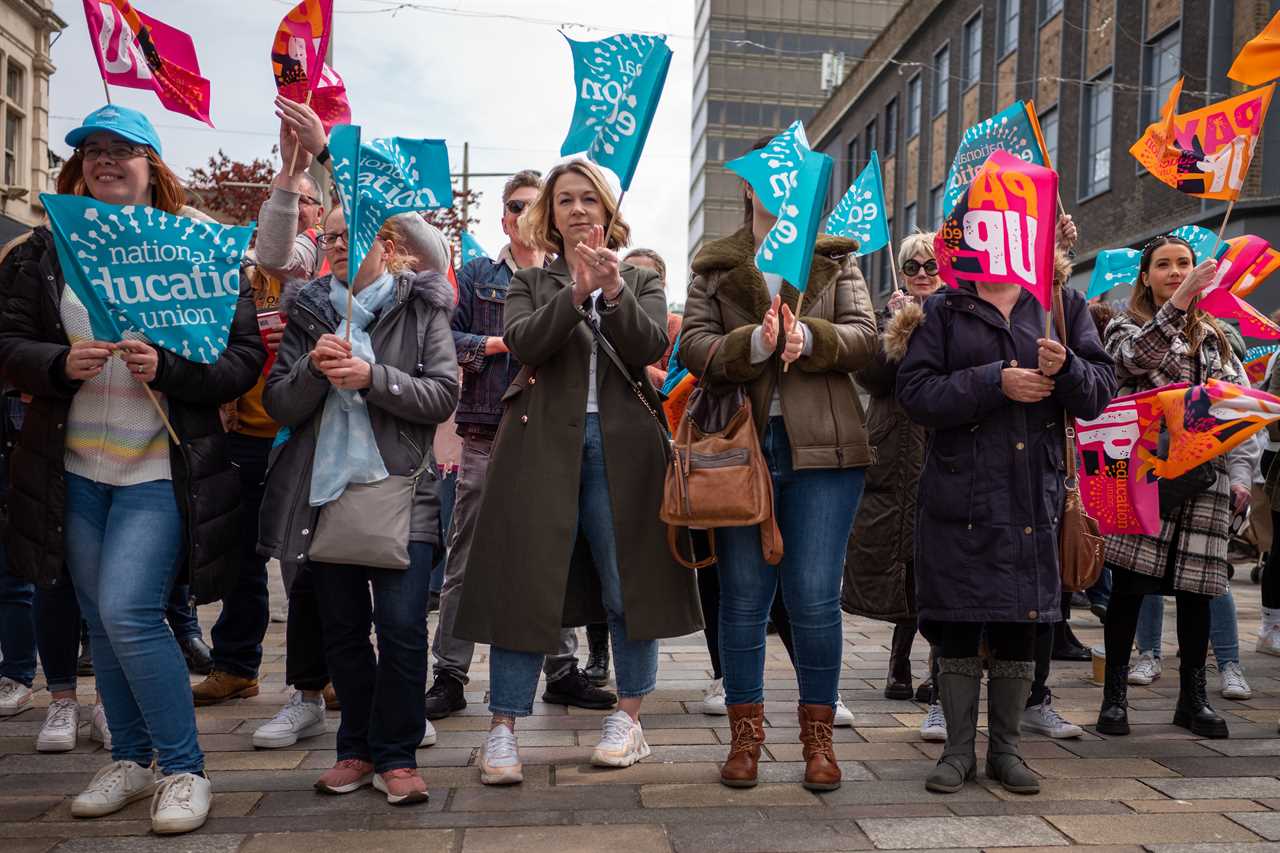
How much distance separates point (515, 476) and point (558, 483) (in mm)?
152

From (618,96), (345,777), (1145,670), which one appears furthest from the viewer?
(1145,670)

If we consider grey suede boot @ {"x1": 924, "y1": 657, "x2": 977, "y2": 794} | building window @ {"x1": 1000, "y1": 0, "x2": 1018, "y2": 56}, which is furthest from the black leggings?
building window @ {"x1": 1000, "y1": 0, "x2": 1018, "y2": 56}

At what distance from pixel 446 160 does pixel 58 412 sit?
158cm

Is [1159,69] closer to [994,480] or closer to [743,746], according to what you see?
[994,480]

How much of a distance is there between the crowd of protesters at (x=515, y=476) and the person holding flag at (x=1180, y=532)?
0.36ft

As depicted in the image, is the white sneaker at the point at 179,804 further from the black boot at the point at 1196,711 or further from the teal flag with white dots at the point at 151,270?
the black boot at the point at 1196,711

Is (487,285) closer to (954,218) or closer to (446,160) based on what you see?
(446,160)

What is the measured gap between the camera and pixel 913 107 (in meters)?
34.0

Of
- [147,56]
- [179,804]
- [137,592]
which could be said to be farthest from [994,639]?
[147,56]

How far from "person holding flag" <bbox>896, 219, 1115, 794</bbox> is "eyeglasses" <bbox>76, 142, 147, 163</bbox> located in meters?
2.64

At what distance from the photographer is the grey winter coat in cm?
378

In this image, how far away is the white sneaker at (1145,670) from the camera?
5621 mm

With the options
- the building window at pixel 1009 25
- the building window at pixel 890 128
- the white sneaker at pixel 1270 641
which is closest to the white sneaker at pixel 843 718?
the white sneaker at pixel 1270 641

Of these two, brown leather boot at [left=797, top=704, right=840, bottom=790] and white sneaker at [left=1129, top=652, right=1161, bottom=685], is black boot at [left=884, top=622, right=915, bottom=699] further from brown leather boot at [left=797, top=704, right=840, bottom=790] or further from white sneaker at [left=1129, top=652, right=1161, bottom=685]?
brown leather boot at [left=797, top=704, right=840, bottom=790]
